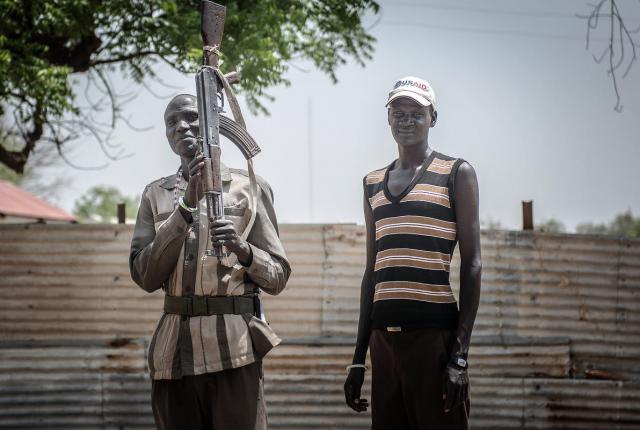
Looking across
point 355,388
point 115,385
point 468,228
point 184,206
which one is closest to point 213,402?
point 355,388

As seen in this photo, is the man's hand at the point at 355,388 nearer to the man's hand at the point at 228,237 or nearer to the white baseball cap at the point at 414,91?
the man's hand at the point at 228,237

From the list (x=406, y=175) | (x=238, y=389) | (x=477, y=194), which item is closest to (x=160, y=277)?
(x=238, y=389)

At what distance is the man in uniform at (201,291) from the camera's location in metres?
3.17

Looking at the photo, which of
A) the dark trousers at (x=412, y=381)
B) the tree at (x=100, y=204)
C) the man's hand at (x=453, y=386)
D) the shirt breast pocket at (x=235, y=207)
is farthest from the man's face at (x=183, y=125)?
the tree at (x=100, y=204)

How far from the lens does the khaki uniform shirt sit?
10.4 ft

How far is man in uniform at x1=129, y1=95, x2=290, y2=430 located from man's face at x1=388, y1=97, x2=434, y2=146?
72 centimetres

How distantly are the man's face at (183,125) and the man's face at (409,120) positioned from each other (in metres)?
0.88

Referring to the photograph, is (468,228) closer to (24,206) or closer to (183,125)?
(183,125)

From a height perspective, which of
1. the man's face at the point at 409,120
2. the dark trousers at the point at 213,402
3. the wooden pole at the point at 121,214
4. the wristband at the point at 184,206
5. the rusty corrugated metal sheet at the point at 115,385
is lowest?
the rusty corrugated metal sheet at the point at 115,385

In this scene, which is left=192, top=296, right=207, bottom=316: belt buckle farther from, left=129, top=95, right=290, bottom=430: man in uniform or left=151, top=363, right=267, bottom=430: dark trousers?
left=151, top=363, right=267, bottom=430: dark trousers

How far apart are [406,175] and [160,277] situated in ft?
3.76

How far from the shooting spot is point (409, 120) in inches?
139

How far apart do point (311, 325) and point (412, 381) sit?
305 cm

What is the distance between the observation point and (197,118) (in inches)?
134
